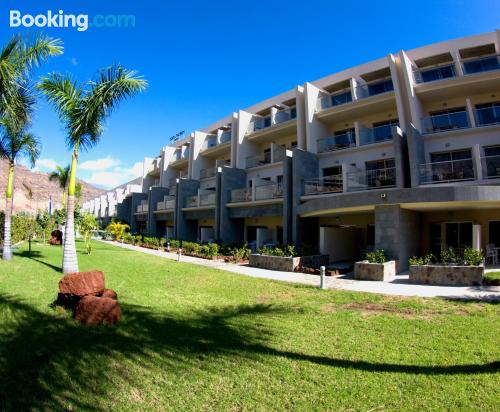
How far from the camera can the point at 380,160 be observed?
21844mm

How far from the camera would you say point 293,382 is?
4805 mm

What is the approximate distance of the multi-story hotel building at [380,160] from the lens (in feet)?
53.7

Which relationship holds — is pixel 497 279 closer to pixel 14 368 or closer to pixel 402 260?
pixel 402 260

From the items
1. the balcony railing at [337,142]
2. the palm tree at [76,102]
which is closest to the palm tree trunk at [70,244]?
the palm tree at [76,102]

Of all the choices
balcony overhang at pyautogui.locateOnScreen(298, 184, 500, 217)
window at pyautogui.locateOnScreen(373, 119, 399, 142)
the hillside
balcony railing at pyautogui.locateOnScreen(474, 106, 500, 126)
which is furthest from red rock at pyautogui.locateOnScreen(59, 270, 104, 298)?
the hillside

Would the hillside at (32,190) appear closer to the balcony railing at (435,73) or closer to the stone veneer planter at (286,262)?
the stone veneer planter at (286,262)

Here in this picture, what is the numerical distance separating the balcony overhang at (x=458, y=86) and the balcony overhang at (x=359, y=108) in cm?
176

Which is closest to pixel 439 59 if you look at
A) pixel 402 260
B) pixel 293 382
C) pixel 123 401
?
pixel 402 260

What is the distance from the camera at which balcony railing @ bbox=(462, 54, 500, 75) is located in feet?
61.9

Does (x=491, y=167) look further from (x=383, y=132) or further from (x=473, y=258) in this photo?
(x=473, y=258)

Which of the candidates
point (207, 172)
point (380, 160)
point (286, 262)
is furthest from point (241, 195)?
point (286, 262)

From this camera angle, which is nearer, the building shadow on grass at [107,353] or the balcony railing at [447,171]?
the building shadow on grass at [107,353]

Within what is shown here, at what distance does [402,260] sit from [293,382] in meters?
12.2

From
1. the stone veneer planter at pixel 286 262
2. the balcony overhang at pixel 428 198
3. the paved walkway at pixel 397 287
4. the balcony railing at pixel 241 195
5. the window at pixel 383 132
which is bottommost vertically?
the paved walkway at pixel 397 287
